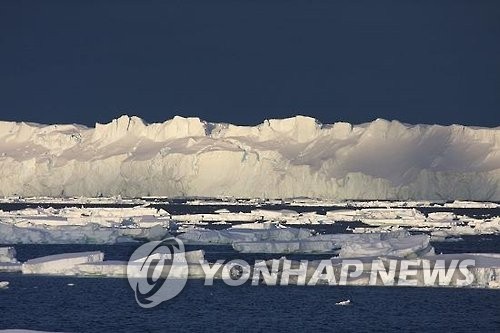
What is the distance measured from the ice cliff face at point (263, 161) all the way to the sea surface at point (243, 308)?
4073cm

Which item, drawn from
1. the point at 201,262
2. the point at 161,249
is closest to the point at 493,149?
the point at 161,249

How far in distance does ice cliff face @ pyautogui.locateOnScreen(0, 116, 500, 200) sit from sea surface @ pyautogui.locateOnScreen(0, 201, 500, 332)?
4073 centimetres

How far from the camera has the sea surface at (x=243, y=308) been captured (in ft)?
72.2

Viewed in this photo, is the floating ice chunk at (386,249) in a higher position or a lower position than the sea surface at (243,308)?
higher

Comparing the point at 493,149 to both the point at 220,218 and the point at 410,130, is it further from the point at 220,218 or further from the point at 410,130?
the point at 220,218

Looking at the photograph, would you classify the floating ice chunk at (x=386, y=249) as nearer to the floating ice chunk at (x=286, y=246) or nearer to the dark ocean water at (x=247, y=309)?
the dark ocean water at (x=247, y=309)

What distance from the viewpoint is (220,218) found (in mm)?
49781

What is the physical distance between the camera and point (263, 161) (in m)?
71.4

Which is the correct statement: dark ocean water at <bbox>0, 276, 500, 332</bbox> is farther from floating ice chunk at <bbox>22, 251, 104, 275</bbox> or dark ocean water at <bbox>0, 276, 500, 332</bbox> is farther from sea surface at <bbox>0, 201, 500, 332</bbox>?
floating ice chunk at <bbox>22, 251, 104, 275</bbox>

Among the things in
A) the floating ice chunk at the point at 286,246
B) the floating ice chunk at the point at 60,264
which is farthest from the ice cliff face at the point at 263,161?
the floating ice chunk at the point at 60,264

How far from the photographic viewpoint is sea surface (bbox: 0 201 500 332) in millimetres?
22016

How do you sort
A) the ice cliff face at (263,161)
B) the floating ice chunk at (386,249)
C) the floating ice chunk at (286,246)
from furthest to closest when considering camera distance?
the ice cliff face at (263,161), the floating ice chunk at (286,246), the floating ice chunk at (386,249)

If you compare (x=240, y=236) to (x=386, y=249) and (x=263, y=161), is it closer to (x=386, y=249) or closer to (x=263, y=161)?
(x=386, y=249)

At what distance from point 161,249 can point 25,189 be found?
4844 centimetres
